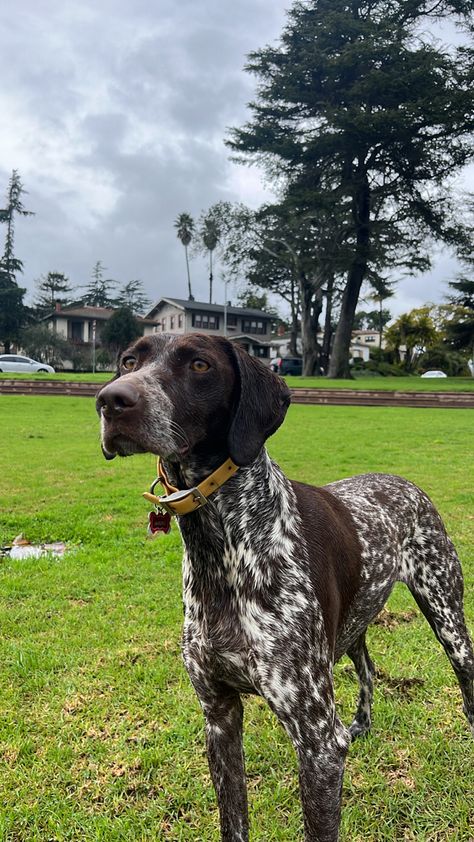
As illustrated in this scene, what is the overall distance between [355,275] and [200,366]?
3623cm

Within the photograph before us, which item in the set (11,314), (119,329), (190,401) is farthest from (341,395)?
(11,314)

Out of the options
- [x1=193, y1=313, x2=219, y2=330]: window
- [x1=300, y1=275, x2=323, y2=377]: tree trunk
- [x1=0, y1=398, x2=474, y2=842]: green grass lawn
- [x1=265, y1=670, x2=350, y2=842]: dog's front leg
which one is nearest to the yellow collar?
[x1=265, y1=670, x2=350, y2=842]: dog's front leg

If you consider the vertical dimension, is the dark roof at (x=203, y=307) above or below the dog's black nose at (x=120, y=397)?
above

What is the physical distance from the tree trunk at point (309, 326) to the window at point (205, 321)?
22.1m

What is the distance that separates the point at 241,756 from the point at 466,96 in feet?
115

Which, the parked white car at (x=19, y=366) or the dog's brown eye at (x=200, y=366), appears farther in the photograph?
the parked white car at (x=19, y=366)

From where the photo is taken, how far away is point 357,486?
318 centimetres

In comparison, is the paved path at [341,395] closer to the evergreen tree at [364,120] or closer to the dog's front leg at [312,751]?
the evergreen tree at [364,120]

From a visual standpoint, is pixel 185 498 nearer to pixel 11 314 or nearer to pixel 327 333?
pixel 327 333

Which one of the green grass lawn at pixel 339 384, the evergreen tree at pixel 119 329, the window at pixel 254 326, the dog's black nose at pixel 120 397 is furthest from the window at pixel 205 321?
the dog's black nose at pixel 120 397

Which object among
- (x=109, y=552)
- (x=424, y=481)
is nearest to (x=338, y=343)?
(x=424, y=481)

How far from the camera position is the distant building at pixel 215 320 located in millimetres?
63156

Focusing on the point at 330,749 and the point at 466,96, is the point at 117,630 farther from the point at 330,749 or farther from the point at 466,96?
the point at 466,96

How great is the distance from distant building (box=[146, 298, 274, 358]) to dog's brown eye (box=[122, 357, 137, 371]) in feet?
193
